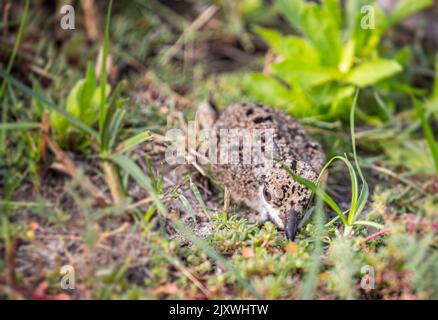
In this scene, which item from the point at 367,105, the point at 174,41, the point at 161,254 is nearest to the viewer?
the point at 161,254

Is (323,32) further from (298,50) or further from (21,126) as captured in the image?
(21,126)

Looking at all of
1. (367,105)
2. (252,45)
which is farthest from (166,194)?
(252,45)

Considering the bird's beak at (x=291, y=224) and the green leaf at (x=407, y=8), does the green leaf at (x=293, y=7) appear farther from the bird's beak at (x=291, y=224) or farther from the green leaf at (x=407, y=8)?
the bird's beak at (x=291, y=224)

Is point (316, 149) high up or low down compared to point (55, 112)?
down

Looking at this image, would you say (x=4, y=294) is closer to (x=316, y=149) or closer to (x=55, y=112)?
(x=55, y=112)

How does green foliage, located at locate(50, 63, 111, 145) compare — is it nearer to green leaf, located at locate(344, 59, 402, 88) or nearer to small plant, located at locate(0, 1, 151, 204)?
small plant, located at locate(0, 1, 151, 204)

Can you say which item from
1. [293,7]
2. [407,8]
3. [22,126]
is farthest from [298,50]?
[22,126]
